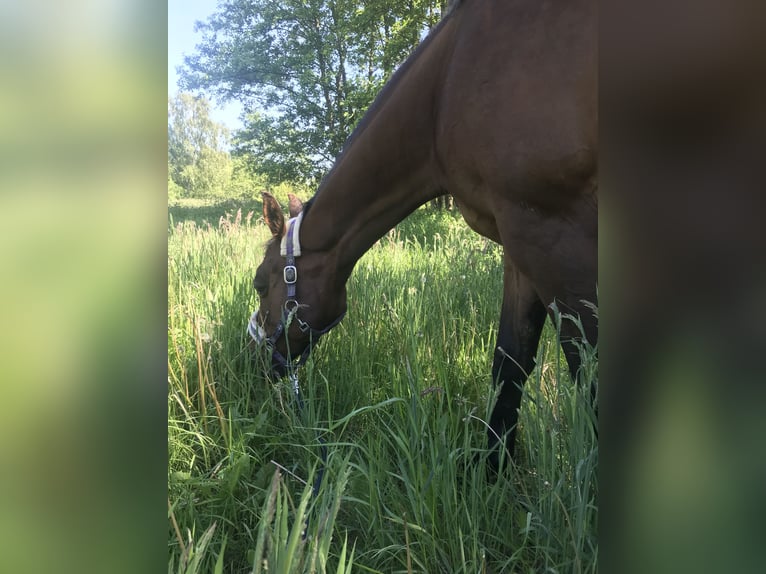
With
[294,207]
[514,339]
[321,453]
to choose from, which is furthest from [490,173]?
[294,207]

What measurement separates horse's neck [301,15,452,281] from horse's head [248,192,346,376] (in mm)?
58

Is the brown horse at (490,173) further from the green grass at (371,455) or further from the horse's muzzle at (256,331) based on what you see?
the green grass at (371,455)

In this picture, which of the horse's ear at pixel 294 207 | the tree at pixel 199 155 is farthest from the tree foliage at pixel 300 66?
the horse's ear at pixel 294 207

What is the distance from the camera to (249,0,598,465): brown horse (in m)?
1.20

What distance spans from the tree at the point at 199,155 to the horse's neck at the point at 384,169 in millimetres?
12680

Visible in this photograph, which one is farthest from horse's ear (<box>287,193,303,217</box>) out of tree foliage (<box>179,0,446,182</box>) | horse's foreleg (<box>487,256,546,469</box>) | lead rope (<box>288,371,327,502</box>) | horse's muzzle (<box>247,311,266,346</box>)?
tree foliage (<box>179,0,446,182</box>)

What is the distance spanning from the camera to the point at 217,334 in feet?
6.61

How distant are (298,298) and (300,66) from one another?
48.4 feet
